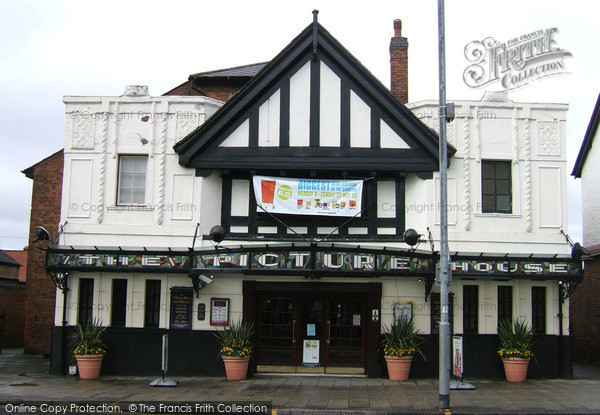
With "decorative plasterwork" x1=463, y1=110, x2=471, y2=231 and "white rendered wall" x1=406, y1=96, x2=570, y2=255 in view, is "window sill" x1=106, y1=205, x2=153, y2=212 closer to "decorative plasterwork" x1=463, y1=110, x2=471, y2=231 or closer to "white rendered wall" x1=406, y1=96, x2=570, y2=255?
"white rendered wall" x1=406, y1=96, x2=570, y2=255

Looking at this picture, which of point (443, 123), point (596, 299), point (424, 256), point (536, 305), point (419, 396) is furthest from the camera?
point (596, 299)

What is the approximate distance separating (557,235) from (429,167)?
4.18 m

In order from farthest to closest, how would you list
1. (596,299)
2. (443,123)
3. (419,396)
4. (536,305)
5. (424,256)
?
(596,299)
(536,305)
(424,256)
(419,396)
(443,123)

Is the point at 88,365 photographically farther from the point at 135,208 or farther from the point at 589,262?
the point at 589,262

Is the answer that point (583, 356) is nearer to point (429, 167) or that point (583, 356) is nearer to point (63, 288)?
point (429, 167)

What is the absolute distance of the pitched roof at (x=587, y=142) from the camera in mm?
24234

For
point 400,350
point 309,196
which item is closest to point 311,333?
point 400,350

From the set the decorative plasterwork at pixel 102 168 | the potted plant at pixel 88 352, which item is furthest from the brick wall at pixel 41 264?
the potted plant at pixel 88 352

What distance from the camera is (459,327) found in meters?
17.6

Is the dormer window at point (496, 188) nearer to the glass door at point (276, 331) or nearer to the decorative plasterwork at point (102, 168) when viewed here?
the glass door at point (276, 331)

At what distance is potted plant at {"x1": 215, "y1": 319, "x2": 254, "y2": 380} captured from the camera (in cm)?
1681

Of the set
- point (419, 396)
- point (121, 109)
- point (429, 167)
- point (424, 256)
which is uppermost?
point (121, 109)

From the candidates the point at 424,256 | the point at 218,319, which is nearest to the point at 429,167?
the point at 424,256

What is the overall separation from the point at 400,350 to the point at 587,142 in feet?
45.7
